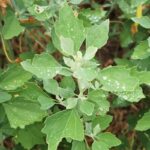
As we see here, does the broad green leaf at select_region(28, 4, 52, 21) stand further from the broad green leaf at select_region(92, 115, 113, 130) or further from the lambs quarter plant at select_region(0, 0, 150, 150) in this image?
the broad green leaf at select_region(92, 115, 113, 130)

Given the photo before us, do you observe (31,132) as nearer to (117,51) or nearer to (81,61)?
(81,61)

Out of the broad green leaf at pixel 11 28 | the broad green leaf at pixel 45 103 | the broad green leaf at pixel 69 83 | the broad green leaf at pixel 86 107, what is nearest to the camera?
the broad green leaf at pixel 86 107

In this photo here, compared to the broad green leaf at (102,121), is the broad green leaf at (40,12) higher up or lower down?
higher up

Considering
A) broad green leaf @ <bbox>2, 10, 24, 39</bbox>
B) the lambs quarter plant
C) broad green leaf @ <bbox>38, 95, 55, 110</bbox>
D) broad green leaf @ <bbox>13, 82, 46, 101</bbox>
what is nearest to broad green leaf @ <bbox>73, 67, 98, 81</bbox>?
the lambs quarter plant

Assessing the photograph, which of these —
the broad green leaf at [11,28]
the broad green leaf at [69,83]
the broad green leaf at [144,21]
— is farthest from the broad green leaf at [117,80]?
the broad green leaf at [11,28]

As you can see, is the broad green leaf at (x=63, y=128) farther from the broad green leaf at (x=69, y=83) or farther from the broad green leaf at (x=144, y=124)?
the broad green leaf at (x=144, y=124)

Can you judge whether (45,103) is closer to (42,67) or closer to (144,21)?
(42,67)

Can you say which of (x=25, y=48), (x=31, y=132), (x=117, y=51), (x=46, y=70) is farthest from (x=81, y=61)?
(x=117, y=51)
